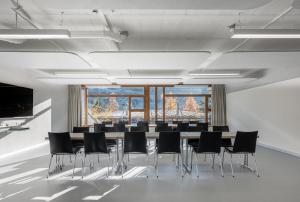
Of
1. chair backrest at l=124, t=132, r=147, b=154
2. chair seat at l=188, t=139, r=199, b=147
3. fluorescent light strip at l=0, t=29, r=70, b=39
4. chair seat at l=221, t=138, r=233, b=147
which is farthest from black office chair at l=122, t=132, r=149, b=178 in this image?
fluorescent light strip at l=0, t=29, r=70, b=39

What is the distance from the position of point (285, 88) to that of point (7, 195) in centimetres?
680

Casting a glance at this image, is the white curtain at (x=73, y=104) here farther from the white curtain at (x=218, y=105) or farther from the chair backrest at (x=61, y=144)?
the chair backrest at (x=61, y=144)

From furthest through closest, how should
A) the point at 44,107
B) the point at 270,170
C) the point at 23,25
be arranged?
the point at 44,107 → the point at 270,170 → the point at 23,25

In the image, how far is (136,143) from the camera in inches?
171

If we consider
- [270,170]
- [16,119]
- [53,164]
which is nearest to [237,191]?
[270,170]

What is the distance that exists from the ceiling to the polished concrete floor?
2.34m

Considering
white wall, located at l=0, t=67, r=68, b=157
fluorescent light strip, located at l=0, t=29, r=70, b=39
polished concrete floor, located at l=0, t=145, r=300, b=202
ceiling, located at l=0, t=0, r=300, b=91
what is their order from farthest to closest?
1. white wall, located at l=0, t=67, r=68, b=157
2. polished concrete floor, located at l=0, t=145, r=300, b=202
3. fluorescent light strip, located at l=0, t=29, r=70, b=39
4. ceiling, located at l=0, t=0, r=300, b=91

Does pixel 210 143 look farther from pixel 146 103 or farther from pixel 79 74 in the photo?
pixel 146 103

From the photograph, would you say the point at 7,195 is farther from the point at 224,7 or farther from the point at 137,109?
the point at 137,109

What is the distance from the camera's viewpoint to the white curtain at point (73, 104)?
35.2 ft

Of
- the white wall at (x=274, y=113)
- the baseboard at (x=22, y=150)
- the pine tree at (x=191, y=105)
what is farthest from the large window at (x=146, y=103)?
the baseboard at (x=22, y=150)

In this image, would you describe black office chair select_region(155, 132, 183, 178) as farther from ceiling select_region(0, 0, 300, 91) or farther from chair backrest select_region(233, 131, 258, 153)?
ceiling select_region(0, 0, 300, 91)

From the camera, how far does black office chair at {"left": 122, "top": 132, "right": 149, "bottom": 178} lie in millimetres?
4320

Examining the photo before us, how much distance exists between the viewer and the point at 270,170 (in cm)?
466
